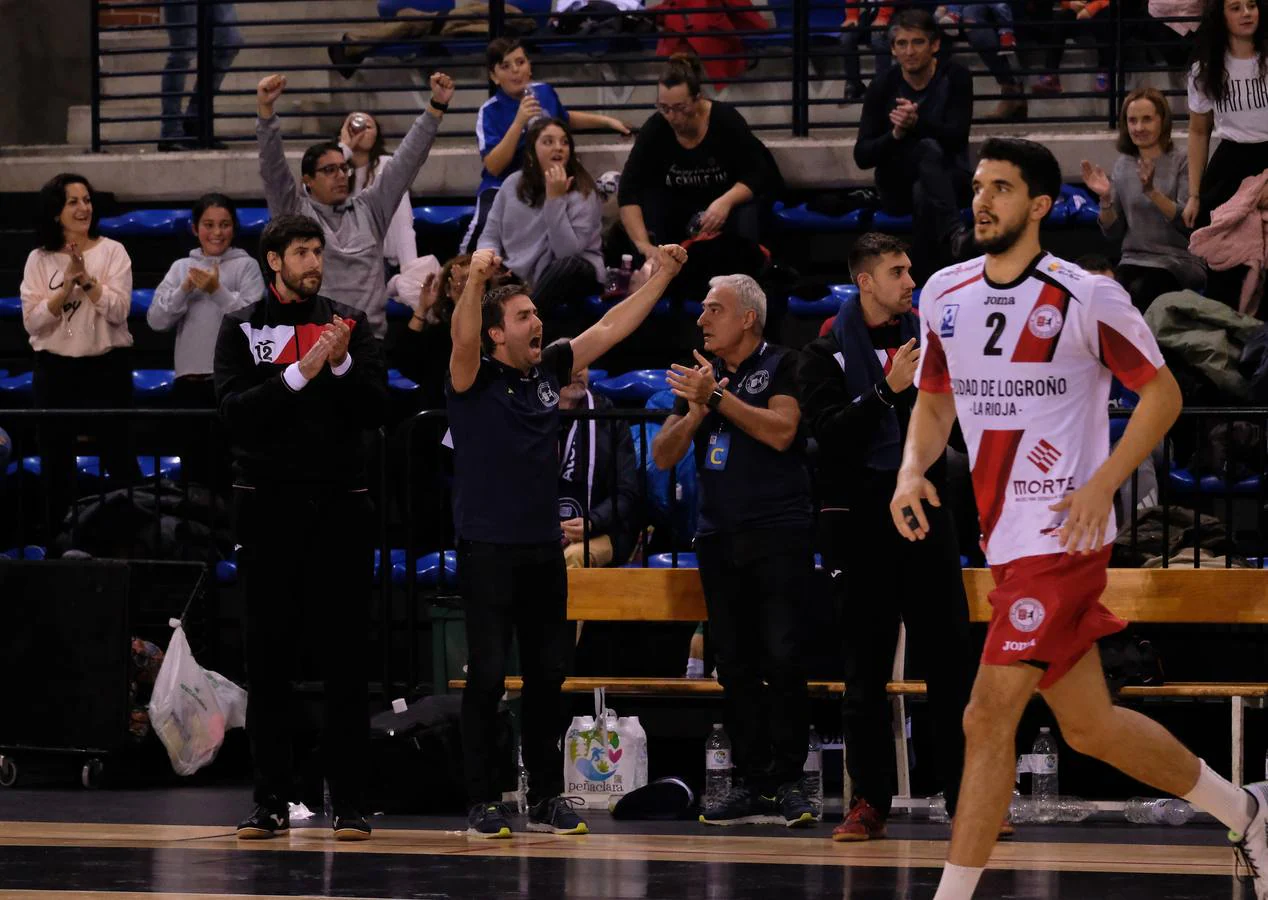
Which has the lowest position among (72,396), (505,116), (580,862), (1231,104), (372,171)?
(580,862)

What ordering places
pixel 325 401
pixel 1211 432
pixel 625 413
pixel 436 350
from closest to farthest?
pixel 325 401 → pixel 625 413 → pixel 1211 432 → pixel 436 350

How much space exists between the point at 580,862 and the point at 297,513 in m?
1.79

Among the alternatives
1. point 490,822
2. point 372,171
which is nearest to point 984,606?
point 490,822

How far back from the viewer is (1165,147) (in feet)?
35.4

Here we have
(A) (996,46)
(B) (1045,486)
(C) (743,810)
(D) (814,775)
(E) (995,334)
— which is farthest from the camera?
(A) (996,46)

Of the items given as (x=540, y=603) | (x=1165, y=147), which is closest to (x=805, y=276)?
(x=1165, y=147)

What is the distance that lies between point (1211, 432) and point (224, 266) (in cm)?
527

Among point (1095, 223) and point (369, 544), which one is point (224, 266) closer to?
point (369, 544)

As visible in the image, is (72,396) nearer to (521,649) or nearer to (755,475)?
(521,649)

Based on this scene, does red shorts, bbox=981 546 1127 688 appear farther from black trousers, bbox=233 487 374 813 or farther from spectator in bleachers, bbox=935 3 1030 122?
→ spectator in bleachers, bbox=935 3 1030 122

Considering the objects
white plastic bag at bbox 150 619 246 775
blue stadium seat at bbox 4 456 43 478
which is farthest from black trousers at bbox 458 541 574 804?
blue stadium seat at bbox 4 456 43 478

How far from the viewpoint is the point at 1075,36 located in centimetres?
1317

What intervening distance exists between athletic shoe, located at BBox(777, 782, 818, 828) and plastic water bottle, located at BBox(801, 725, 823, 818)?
0.07 metres

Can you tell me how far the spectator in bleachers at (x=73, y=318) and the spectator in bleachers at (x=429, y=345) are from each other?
1633 millimetres
